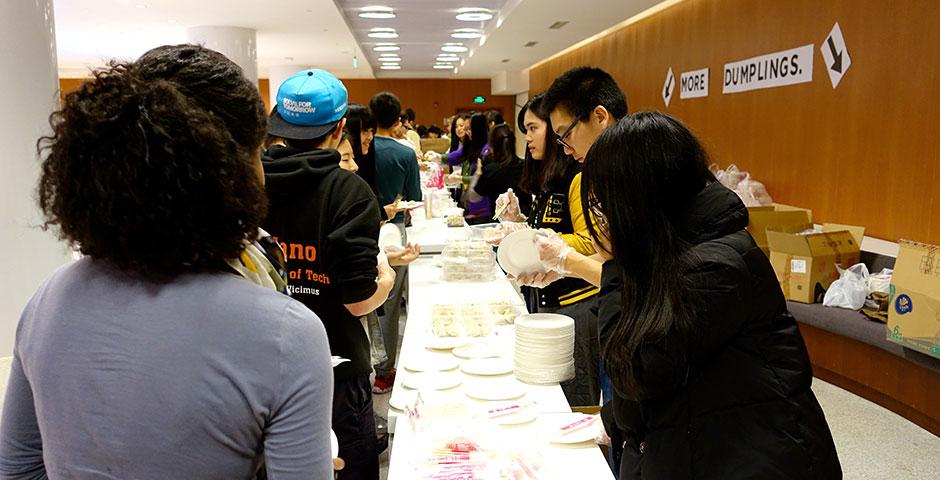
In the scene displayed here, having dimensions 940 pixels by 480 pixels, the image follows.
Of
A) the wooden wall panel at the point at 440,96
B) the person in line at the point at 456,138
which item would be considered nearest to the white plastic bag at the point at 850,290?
the person in line at the point at 456,138

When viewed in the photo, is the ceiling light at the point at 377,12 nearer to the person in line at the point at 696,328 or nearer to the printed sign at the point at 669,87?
the printed sign at the point at 669,87

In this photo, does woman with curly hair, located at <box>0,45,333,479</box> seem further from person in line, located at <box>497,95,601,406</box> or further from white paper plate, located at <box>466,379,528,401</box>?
person in line, located at <box>497,95,601,406</box>

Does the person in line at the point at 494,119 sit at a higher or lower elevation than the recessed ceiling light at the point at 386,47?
lower

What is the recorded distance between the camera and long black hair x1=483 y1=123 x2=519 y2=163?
210 inches

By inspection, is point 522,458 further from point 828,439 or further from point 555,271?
point 555,271

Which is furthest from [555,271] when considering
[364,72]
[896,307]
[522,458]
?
[364,72]

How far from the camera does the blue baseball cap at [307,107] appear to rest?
6.04 feet

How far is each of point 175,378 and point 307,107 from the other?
3.67 ft

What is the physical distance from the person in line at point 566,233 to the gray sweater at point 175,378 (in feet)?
4.68

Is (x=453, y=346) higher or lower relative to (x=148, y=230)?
lower

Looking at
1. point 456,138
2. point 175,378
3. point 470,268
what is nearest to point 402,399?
point 175,378

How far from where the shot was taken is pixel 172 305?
0.85 meters

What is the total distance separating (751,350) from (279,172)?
1.14 meters

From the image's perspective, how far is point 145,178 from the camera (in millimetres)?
826
